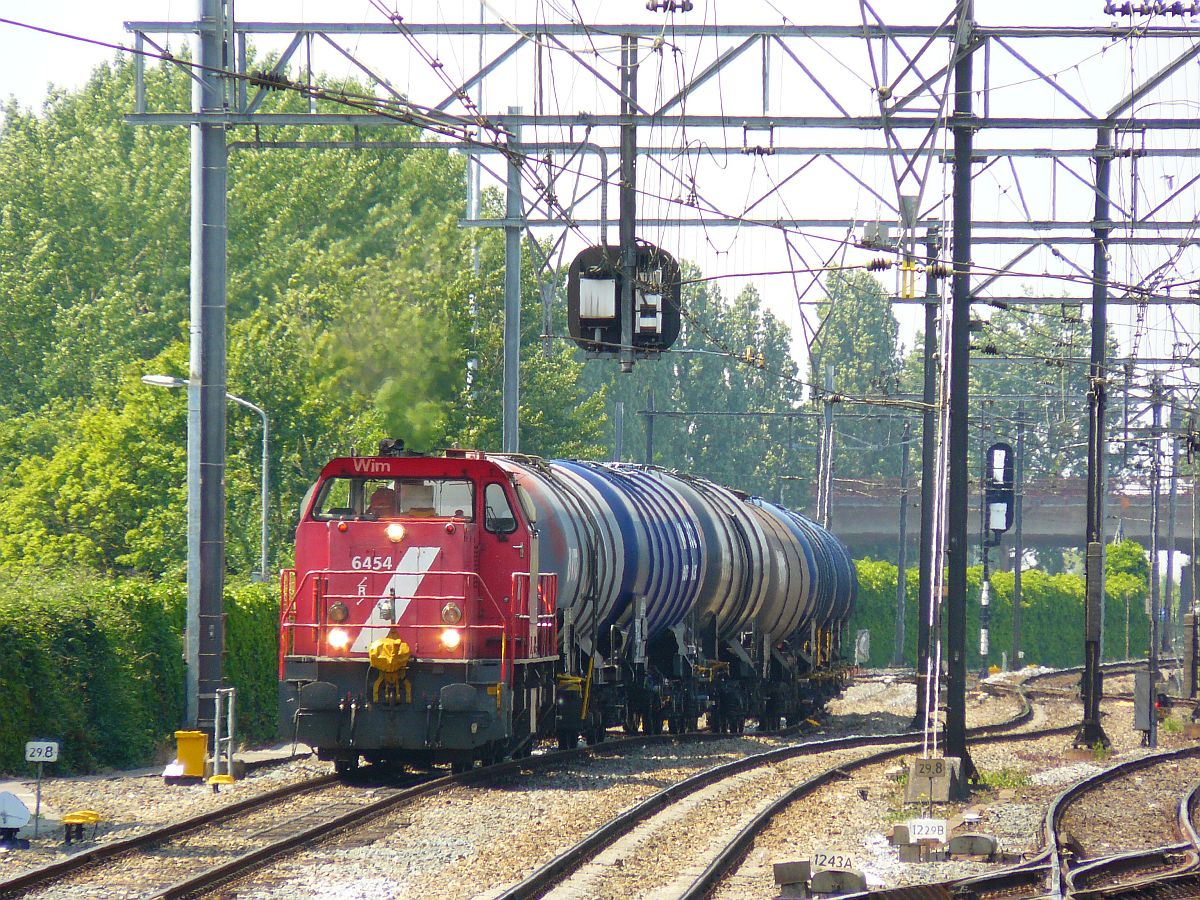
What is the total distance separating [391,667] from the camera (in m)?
16.7

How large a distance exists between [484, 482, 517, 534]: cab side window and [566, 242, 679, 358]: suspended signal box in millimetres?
2567

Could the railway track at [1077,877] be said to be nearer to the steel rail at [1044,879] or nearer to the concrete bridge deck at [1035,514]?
the steel rail at [1044,879]

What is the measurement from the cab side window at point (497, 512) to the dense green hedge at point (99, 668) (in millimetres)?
5631

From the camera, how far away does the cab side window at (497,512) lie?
1758 cm

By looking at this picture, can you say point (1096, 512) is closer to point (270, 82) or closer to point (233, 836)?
point (270, 82)

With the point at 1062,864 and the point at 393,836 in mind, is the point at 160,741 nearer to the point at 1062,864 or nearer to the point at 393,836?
the point at 393,836

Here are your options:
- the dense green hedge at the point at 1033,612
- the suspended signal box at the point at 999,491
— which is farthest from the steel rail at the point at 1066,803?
the dense green hedge at the point at 1033,612

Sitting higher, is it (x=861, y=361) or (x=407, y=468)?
(x=861, y=361)

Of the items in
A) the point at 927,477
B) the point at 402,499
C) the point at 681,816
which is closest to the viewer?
the point at 681,816

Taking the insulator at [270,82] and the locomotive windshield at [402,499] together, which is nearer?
the insulator at [270,82]

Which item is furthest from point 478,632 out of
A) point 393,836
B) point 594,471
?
point 594,471

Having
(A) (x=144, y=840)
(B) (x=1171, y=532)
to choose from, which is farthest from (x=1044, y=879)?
(B) (x=1171, y=532)

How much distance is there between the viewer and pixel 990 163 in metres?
25.5

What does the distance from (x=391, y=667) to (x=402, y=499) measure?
1976mm
